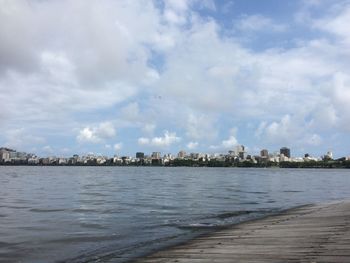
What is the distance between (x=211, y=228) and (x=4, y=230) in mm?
11867

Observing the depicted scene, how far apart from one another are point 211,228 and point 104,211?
12622 mm

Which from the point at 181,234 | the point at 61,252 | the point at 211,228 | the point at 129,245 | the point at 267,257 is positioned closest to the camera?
the point at 267,257

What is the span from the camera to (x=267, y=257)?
1452 cm

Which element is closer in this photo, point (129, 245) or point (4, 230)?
point (129, 245)

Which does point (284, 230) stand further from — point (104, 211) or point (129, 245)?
point (104, 211)

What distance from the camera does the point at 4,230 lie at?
90.6ft

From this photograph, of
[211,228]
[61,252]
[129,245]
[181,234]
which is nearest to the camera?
[61,252]

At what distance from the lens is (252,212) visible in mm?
40000

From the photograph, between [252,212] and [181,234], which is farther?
[252,212]

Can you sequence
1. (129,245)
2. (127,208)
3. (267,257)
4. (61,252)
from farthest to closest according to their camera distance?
(127,208) < (129,245) < (61,252) < (267,257)

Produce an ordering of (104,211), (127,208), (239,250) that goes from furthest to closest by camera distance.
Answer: (127,208), (104,211), (239,250)

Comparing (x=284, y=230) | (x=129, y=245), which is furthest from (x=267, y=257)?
(x=129, y=245)

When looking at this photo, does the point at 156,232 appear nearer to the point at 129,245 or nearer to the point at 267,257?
the point at 129,245

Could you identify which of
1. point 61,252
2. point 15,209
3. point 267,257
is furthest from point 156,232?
point 15,209
